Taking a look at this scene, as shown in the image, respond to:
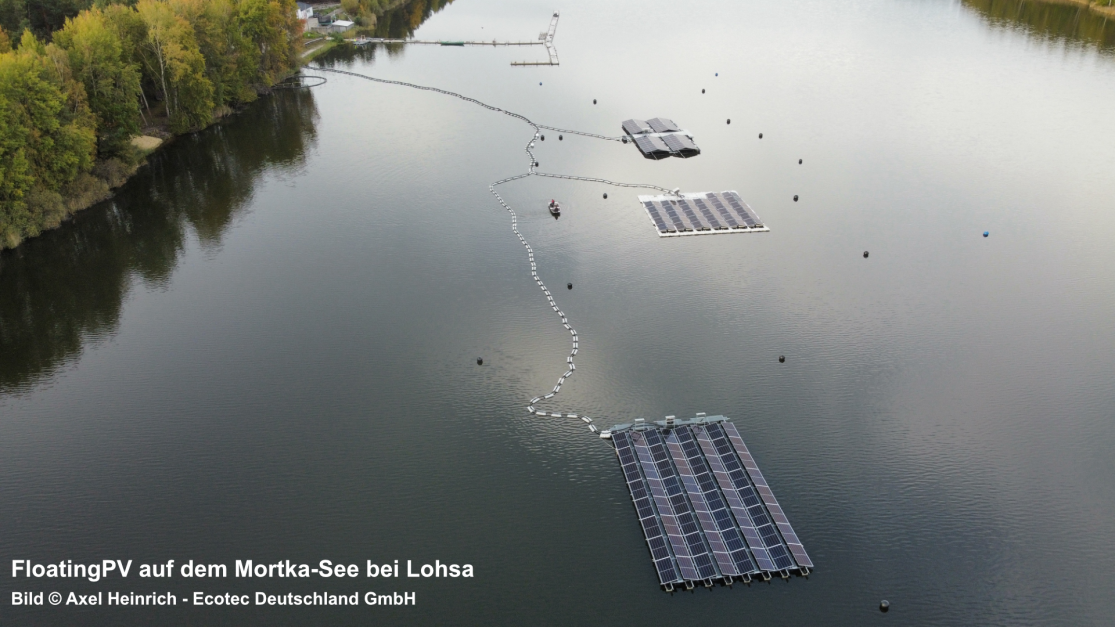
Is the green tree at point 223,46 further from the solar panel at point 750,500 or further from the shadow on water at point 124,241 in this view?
the solar panel at point 750,500

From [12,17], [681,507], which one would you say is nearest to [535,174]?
[681,507]

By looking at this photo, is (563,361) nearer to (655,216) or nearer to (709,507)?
(709,507)

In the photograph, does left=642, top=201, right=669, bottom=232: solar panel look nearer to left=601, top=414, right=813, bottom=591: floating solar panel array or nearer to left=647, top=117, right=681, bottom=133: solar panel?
left=647, top=117, right=681, bottom=133: solar panel

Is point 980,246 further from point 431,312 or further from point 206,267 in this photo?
point 206,267

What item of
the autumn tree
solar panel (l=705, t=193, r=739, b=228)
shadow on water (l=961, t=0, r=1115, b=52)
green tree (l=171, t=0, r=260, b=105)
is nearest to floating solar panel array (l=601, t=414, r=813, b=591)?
solar panel (l=705, t=193, r=739, b=228)

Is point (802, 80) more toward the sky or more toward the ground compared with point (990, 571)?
more toward the sky

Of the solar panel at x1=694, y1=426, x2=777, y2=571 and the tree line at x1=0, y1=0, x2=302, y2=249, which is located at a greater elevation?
the tree line at x1=0, y1=0, x2=302, y2=249

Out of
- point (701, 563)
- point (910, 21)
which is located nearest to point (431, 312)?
point (701, 563)
